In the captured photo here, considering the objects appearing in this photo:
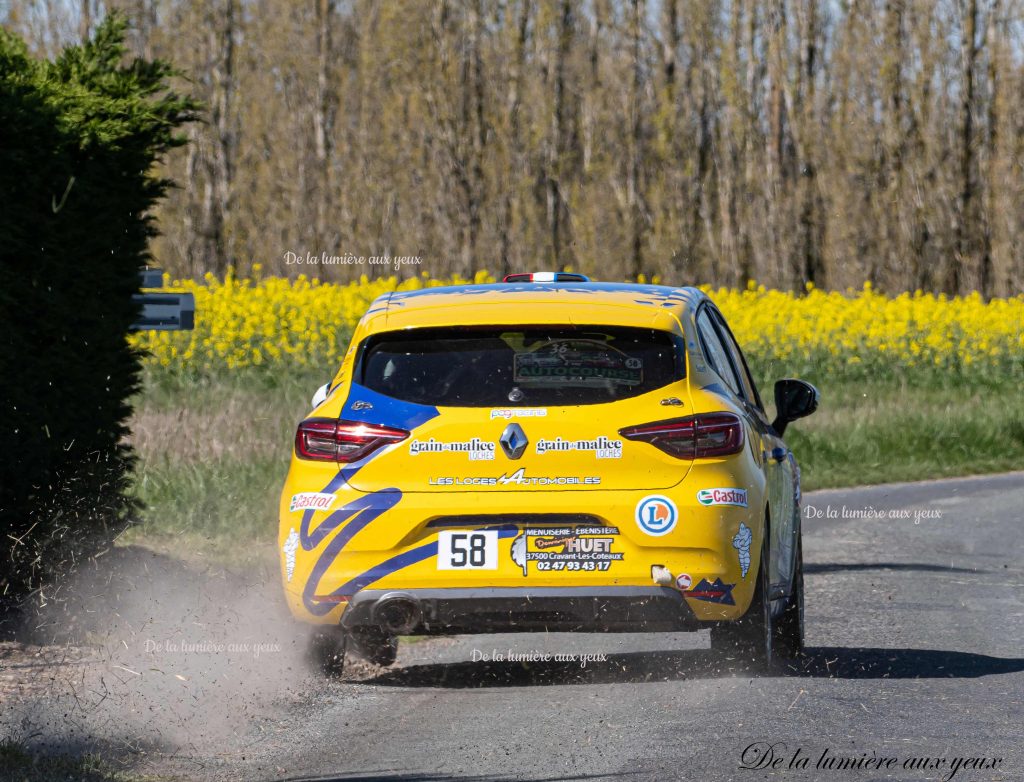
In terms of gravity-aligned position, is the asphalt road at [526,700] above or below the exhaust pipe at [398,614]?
below

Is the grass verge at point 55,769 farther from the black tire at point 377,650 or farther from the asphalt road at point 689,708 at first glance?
the black tire at point 377,650

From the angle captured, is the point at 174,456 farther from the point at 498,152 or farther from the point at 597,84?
the point at 597,84

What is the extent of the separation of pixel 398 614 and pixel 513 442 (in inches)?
33.1

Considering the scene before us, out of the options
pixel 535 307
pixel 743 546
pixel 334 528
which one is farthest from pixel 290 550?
pixel 743 546

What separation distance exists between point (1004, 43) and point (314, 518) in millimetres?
38578

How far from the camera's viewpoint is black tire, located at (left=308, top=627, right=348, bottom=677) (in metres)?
8.74

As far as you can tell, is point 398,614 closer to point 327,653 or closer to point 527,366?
point 327,653

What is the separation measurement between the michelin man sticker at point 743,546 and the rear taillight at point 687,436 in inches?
12.8

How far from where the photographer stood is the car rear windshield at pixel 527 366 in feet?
26.5

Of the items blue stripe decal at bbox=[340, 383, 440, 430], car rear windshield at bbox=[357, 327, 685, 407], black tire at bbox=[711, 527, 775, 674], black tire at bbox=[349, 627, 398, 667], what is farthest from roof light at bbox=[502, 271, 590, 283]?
black tire at bbox=[349, 627, 398, 667]

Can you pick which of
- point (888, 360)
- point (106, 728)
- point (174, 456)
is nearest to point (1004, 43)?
point (888, 360)

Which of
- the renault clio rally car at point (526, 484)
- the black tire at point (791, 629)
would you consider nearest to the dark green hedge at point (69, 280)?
the renault clio rally car at point (526, 484)

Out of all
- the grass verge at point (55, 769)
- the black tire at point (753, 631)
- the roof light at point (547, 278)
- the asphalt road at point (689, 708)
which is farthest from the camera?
the roof light at point (547, 278)

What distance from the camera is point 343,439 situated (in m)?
8.08
